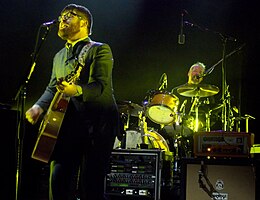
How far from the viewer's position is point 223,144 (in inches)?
152

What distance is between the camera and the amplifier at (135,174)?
412cm

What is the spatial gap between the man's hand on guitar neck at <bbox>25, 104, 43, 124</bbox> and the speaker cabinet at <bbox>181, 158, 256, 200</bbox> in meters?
1.52

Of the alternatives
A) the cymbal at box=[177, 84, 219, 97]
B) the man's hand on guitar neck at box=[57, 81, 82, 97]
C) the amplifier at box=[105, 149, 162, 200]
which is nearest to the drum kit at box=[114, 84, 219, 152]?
the cymbal at box=[177, 84, 219, 97]

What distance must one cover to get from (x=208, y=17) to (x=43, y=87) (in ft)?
10.3

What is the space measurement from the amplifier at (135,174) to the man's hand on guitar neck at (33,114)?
4.68ft

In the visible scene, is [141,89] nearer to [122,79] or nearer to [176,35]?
[122,79]

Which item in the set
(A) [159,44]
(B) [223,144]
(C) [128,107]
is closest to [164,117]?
(C) [128,107]

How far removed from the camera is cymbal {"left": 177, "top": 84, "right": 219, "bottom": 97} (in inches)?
239

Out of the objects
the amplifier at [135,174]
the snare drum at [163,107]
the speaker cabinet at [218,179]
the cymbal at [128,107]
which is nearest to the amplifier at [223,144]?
the speaker cabinet at [218,179]

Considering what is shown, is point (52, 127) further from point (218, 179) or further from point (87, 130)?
point (218, 179)

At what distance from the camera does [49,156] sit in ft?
8.81

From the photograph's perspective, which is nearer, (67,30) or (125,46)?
(67,30)

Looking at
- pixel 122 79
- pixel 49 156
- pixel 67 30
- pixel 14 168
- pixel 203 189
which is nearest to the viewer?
pixel 49 156

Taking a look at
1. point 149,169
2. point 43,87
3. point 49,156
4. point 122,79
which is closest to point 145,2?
point 122,79
